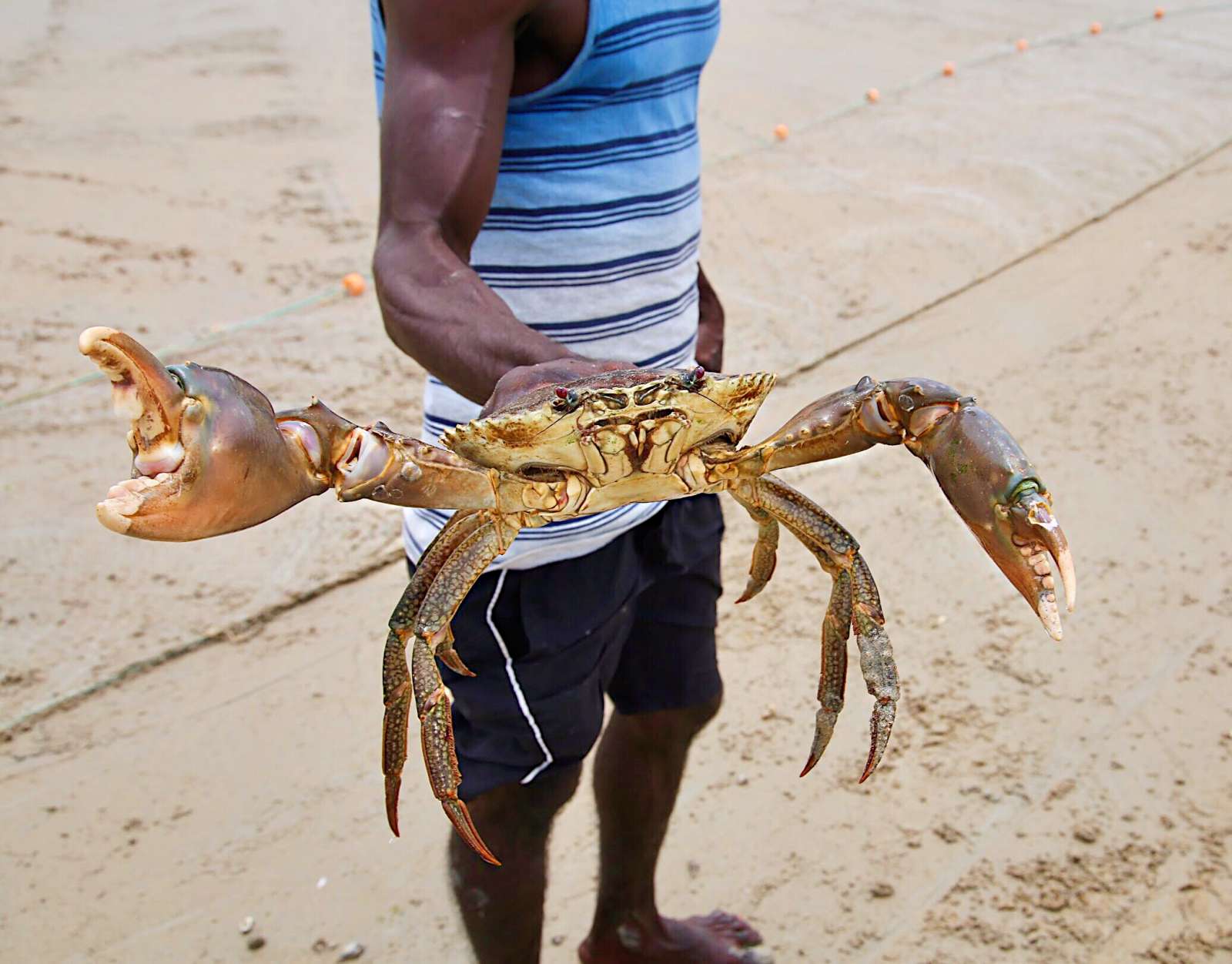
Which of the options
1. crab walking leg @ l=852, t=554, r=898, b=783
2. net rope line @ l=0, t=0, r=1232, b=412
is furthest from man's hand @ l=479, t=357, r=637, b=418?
net rope line @ l=0, t=0, r=1232, b=412

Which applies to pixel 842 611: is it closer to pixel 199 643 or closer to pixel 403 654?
pixel 403 654

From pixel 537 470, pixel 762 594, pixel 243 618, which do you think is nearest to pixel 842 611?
pixel 537 470

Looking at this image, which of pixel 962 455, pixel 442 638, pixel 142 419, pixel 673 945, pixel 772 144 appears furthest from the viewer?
pixel 772 144

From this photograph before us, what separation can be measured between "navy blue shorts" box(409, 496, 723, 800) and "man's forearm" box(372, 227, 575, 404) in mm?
504

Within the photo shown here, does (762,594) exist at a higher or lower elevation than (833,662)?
lower

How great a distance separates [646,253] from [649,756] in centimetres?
110

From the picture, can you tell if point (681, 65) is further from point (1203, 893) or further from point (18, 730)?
point (18, 730)

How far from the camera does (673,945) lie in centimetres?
269

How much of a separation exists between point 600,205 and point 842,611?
2.59ft

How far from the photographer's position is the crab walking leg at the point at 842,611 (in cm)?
186

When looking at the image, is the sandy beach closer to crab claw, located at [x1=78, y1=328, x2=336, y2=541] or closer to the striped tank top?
the striped tank top

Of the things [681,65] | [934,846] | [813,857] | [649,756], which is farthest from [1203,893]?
[681,65]

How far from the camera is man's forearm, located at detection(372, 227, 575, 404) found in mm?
1701

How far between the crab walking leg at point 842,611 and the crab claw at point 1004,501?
0.92 ft
